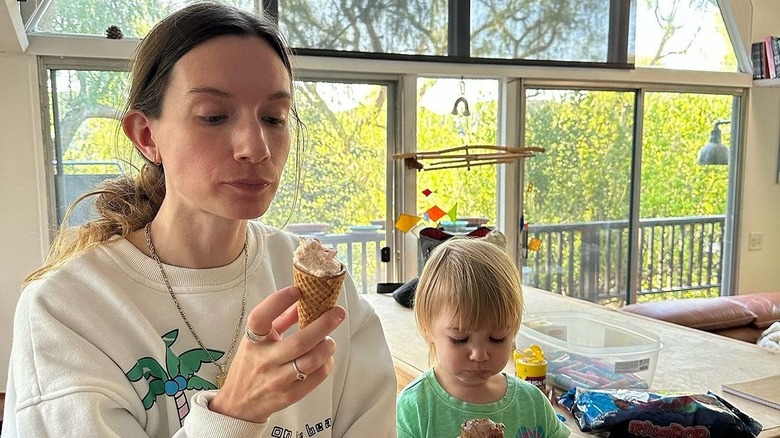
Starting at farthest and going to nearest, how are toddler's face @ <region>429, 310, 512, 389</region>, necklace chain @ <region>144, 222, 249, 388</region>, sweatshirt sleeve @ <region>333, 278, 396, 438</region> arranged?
toddler's face @ <region>429, 310, 512, 389</region> → sweatshirt sleeve @ <region>333, 278, 396, 438</region> → necklace chain @ <region>144, 222, 249, 388</region>

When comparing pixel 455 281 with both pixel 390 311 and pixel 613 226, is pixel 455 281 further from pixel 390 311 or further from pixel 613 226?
pixel 613 226

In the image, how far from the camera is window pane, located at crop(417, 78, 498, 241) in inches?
148

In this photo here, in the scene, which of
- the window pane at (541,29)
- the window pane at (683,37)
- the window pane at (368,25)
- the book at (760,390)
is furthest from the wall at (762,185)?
the book at (760,390)

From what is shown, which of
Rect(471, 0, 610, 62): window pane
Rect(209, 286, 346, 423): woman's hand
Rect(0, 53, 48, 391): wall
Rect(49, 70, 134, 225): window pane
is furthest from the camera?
Rect(471, 0, 610, 62): window pane

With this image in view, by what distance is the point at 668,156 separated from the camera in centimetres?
449

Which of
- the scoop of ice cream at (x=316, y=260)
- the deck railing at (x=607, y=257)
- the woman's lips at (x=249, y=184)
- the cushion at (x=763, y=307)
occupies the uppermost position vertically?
the woman's lips at (x=249, y=184)

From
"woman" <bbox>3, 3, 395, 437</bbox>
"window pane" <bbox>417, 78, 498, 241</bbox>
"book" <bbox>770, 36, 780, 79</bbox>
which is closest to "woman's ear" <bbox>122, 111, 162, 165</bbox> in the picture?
"woman" <bbox>3, 3, 395, 437</bbox>

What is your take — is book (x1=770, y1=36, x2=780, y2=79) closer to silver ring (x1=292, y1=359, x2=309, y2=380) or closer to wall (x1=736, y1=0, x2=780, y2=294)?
wall (x1=736, y1=0, x2=780, y2=294)

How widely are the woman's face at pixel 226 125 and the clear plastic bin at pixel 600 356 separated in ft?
3.39

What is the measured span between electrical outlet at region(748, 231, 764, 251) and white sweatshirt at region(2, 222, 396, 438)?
15.2ft

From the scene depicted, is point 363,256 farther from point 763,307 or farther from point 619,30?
point 763,307

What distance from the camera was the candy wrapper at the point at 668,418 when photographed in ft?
4.30

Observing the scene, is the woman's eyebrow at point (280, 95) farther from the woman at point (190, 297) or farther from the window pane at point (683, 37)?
the window pane at point (683, 37)

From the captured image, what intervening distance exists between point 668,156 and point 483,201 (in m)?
1.54
